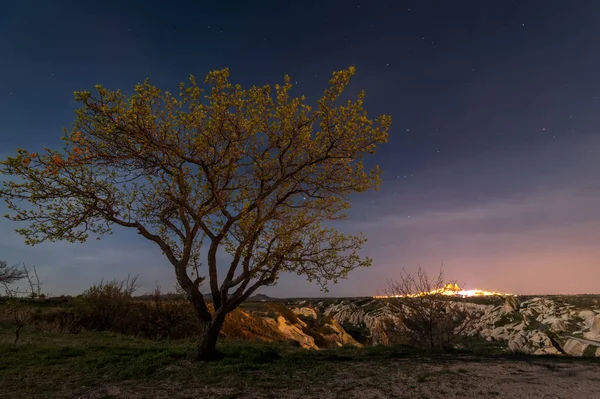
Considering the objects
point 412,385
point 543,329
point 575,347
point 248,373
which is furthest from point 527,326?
point 248,373

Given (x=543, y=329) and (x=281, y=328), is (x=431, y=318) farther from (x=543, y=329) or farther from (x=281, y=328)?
(x=543, y=329)

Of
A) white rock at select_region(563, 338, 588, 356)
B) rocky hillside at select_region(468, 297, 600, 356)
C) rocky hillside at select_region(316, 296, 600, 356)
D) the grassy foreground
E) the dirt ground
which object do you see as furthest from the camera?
rocky hillside at select_region(468, 297, 600, 356)

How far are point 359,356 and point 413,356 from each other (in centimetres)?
229

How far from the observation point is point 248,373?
12.1 m

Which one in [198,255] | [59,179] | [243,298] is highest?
[59,179]

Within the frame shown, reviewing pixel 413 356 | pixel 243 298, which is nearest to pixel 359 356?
pixel 413 356

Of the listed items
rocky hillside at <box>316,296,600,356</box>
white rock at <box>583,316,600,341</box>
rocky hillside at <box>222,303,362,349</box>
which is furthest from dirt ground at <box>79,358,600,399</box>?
white rock at <box>583,316,600,341</box>

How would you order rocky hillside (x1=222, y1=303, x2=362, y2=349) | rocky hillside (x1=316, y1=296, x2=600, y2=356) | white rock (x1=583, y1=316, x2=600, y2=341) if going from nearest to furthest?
1. rocky hillside (x1=316, y1=296, x2=600, y2=356)
2. rocky hillside (x1=222, y1=303, x2=362, y2=349)
3. white rock (x1=583, y1=316, x2=600, y2=341)

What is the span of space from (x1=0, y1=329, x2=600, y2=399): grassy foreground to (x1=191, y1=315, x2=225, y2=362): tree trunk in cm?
60

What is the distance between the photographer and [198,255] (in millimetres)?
15688

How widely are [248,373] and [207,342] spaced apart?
2682 mm

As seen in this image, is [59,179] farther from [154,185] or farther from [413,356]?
[413,356]

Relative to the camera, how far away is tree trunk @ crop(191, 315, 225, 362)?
1398 centimetres

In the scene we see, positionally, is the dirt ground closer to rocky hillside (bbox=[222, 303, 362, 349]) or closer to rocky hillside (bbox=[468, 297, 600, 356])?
rocky hillside (bbox=[468, 297, 600, 356])
